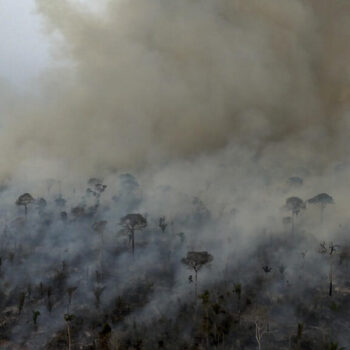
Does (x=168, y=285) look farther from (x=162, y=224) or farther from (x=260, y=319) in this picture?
(x=162, y=224)

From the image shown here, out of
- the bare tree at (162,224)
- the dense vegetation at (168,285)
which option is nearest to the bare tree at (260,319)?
the dense vegetation at (168,285)

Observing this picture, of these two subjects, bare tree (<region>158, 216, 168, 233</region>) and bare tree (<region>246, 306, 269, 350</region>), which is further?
bare tree (<region>158, 216, 168, 233</region>)

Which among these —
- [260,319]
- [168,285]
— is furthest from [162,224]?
[260,319]

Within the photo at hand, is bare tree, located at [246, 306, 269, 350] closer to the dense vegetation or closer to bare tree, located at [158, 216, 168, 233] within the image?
the dense vegetation

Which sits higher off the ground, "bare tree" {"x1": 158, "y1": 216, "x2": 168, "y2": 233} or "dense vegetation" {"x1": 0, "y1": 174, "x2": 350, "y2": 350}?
"bare tree" {"x1": 158, "y1": 216, "x2": 168, "y2": 233}

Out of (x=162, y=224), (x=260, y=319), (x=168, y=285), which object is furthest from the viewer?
(x=162, y=224)

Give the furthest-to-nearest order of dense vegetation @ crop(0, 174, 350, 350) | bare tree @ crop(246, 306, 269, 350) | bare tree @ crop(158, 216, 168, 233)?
1. bare tree @ crop(158, 216, 168, 233)
2. dense vegetation @ crop(0, 174, 350, 350)
3. bare tree @ crop(246, 306, 269, 350)

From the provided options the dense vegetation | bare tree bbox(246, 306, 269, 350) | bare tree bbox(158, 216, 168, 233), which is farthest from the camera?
bare tree bbox(158, 216, 168, 233)

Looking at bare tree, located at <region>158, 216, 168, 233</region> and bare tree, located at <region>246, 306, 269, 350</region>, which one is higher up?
bare tree, located at <region>158, 216, 168, 233</region>

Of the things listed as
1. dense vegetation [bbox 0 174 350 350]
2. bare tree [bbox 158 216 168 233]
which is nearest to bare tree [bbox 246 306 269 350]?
dense vegetation [bbox 0 174 350 350]

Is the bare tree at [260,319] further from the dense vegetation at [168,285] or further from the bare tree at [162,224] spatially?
the bare tree at [162,224]

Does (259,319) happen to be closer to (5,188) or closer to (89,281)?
(89,281)
